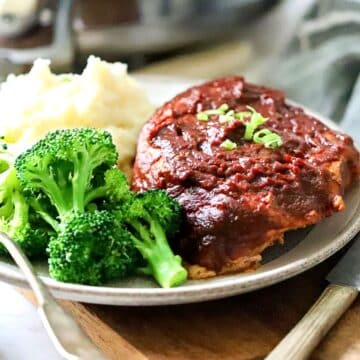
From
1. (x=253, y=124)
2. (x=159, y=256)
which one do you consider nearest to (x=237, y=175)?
(x=253, y=124)

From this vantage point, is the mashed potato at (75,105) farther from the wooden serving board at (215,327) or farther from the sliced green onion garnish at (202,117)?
the wooden serving board at (215,327)

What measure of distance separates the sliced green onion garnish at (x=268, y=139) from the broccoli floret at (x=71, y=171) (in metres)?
0.67

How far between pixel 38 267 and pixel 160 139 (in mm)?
861

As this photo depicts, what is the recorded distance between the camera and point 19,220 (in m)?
3.43

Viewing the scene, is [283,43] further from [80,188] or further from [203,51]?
[80,188]

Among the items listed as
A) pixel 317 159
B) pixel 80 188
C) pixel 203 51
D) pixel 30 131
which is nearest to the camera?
pixel 80 188

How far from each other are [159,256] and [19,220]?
650 millimetres

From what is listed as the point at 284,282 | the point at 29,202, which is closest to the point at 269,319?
the point at 284,282

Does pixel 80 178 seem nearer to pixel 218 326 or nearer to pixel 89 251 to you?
pixel 89 251

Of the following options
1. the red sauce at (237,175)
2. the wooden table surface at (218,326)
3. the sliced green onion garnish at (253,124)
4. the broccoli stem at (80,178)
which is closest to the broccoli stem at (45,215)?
the broccoli stem at (80,178)

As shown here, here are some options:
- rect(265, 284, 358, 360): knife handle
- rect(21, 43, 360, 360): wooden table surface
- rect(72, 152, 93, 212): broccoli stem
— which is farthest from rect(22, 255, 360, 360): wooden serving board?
rect(72, 152, 93, 212): broccoli stem

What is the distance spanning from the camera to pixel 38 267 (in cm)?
335

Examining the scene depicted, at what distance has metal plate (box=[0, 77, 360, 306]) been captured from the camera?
10.1ft

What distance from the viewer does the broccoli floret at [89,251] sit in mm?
3145
